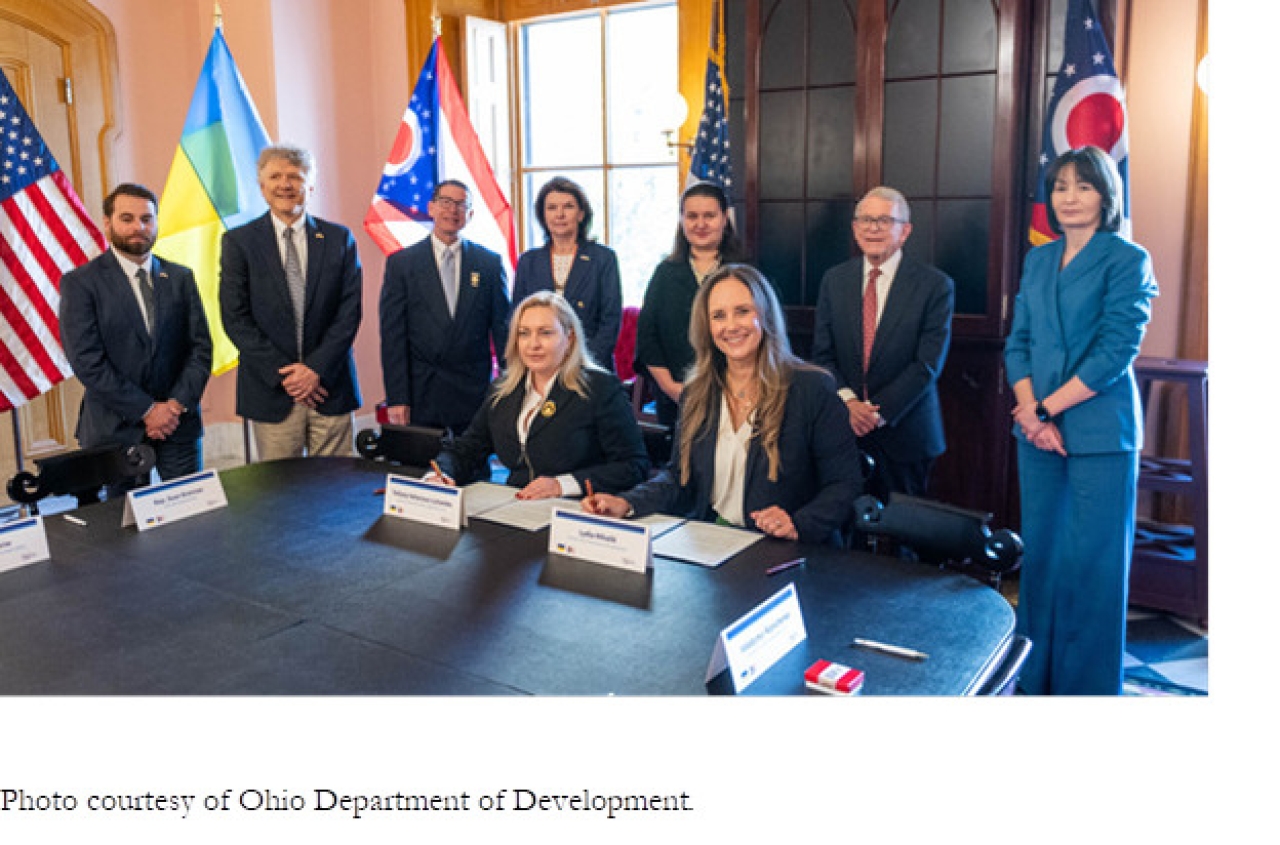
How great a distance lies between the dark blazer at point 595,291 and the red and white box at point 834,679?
2070 millimetres

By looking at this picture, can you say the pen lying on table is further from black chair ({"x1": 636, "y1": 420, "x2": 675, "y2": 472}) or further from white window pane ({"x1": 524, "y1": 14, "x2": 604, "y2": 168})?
white window pane ({"x1": 524, "y1": 14, "x2": 604, "y2": 168})

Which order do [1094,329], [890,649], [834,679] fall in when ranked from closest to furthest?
[834,679], [890,649], [1094,329]

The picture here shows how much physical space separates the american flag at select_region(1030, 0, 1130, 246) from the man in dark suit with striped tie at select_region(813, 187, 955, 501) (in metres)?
0.62

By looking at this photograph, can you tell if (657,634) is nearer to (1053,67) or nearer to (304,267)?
(304,267)

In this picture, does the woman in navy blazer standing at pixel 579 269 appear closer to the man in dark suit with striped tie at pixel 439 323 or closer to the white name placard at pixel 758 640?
the man in dark suit with striped tie at pixel 439 323

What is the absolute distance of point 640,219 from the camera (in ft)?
17.0

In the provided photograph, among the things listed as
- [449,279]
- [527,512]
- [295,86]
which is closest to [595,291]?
[449,279]

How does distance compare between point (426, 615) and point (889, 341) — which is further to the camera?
point (889, 341)

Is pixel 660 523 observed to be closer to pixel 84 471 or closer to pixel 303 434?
pixel 84 471

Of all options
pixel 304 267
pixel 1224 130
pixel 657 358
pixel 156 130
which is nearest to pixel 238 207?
pixel 156 130

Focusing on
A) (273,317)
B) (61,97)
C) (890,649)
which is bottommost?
(890,649)

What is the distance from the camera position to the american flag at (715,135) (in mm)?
3822

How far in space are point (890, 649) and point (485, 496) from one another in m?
1.11
